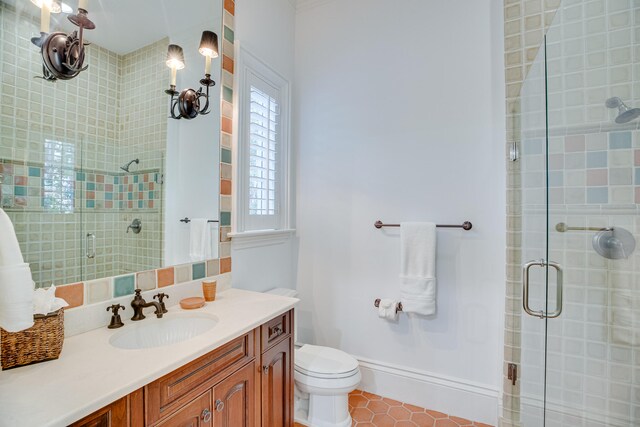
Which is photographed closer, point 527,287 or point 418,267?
point 527,287

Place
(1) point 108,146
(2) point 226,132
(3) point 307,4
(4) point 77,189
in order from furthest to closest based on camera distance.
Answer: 1. (3) point 307,4
2. (2) point 226,132
3. (1) point 108,146
4. (4) point 77,189

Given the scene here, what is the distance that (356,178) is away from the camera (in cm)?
220

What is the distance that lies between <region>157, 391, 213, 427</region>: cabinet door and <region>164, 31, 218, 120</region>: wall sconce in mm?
1233

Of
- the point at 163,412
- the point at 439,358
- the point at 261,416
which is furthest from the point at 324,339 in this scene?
the point at 163,412

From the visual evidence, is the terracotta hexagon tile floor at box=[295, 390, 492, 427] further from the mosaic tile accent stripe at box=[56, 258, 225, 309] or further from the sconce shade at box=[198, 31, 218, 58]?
the sconce shade at box=[198, 31, 218, 58]

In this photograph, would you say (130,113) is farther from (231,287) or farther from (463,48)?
(463,48)

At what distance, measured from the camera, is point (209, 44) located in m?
1.61

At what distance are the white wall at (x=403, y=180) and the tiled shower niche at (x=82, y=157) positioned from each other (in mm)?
1234

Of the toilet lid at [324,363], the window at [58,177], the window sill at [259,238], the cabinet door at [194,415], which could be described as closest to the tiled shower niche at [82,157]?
the window at [58,177]

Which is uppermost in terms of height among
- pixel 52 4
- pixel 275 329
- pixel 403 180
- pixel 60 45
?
pixel 52 4

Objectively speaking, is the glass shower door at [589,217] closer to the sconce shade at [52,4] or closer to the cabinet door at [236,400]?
the cabinet door at [236,400]

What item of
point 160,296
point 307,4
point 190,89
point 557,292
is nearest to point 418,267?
point 557,292

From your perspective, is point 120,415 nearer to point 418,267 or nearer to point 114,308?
point 114,308

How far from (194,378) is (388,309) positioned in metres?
A: 1.34
